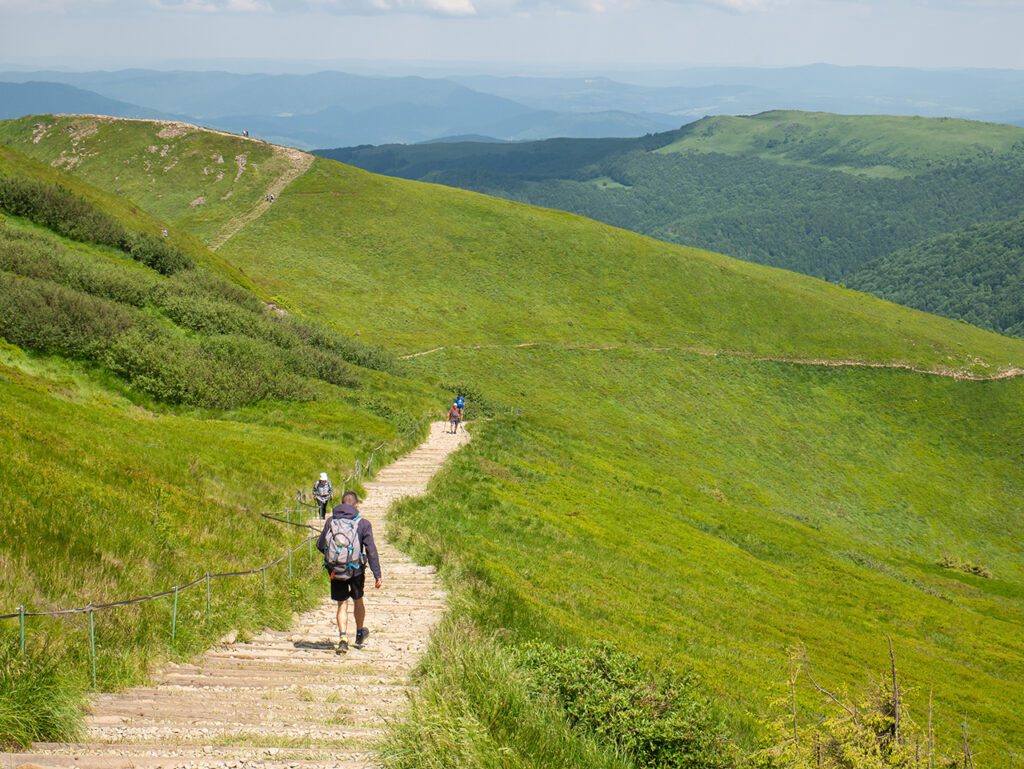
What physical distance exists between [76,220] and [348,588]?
47.5 metres

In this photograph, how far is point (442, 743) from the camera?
789 centimetres

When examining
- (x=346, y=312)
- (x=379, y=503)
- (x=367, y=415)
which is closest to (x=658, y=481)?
(x=367, y=415)

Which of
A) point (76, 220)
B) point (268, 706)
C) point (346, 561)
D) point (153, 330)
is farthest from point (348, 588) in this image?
point (76, 220)

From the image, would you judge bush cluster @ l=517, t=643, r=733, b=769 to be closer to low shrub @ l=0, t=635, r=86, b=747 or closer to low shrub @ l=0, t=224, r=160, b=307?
low shrub @ l=0, t=635, r=86, b=747

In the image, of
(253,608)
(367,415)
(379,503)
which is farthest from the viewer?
(367,415)

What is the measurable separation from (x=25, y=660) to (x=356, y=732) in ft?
12.7

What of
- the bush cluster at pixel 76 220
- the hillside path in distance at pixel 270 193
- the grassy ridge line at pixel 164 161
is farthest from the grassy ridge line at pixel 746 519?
the grassy ridge line at pixel 164 161

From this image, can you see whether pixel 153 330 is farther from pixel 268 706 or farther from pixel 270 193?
pixel 270 193

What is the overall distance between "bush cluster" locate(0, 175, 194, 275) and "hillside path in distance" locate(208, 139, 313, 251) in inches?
1394

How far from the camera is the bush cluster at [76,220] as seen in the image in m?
48.4

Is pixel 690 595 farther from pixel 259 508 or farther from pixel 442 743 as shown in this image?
pixel 442 743

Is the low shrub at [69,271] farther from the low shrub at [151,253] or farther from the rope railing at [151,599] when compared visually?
the rope railing at [151,599]

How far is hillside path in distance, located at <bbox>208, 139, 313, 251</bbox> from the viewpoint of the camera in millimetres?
90688

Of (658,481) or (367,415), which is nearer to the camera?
(367,415)
